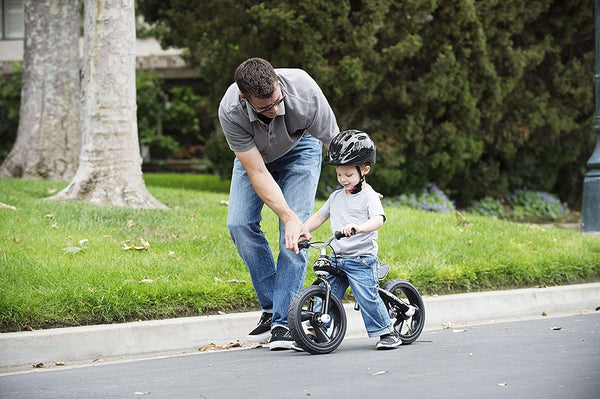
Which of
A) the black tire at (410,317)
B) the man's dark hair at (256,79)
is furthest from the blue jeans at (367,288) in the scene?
the man's dark hair at (256,79)

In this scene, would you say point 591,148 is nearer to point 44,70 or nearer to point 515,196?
point 515,196

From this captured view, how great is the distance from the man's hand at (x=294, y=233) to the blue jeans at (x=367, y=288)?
35 centimetres

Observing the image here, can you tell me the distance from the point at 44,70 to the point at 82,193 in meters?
5.02

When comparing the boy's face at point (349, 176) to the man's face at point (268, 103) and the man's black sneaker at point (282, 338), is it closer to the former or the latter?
the man's face at point (268, 103)

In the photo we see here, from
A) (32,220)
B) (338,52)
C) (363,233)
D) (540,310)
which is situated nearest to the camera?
(363,233)

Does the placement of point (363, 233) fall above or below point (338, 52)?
below

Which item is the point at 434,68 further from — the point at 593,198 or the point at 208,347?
the point at 208,347

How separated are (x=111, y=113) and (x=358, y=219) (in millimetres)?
5622

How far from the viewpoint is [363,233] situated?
5684mm

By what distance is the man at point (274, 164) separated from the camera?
17.7 ft

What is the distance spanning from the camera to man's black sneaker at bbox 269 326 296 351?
5740mm

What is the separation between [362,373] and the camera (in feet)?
16.3

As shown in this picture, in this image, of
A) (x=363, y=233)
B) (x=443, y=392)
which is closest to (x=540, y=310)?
(x=363, y=233)

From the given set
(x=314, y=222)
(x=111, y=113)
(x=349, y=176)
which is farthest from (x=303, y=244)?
(x=111, y=113)
